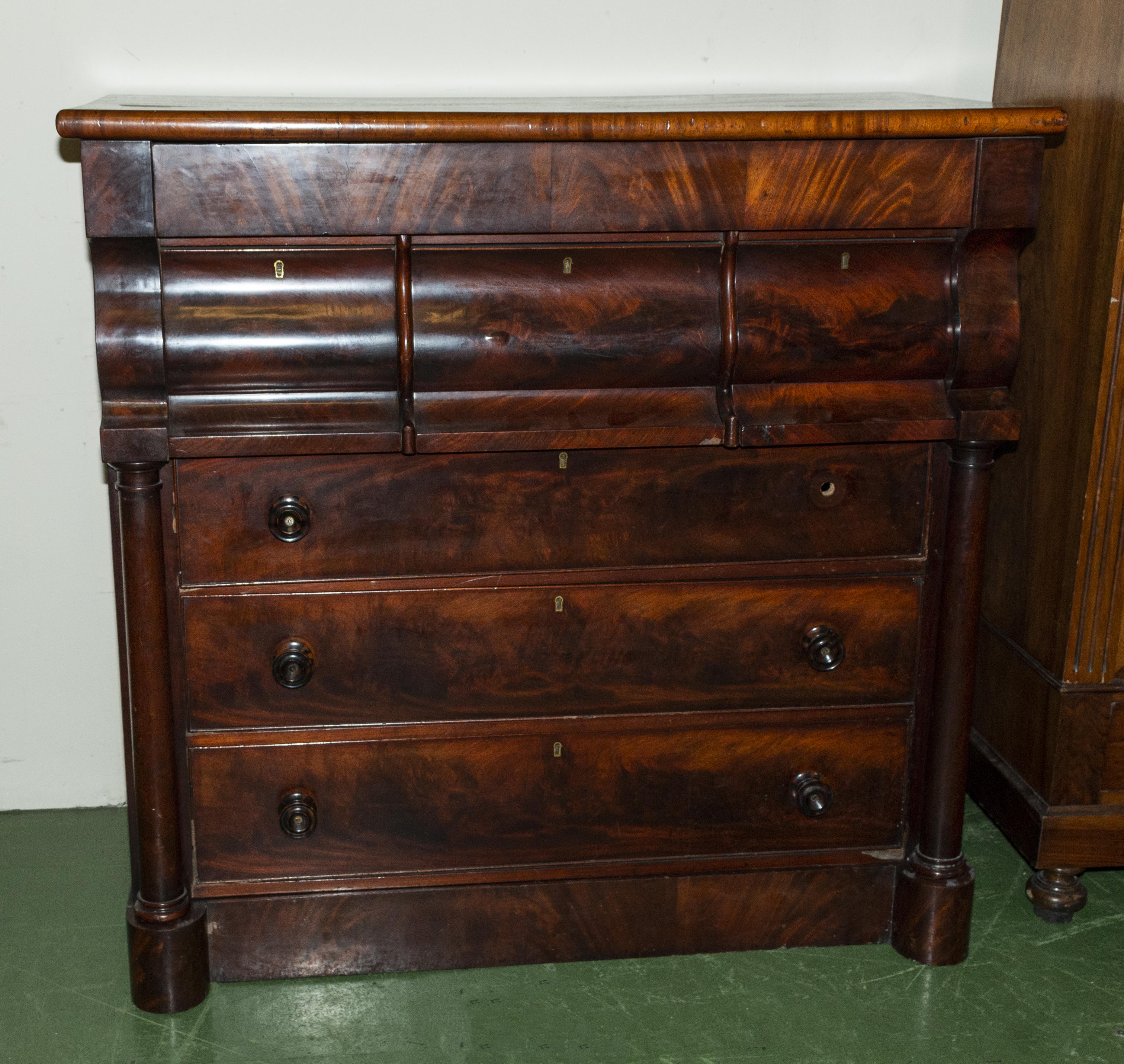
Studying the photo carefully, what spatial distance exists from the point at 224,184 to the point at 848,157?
102 centimetres

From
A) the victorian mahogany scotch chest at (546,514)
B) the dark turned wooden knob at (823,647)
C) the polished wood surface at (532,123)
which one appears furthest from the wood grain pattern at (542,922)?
the polished wood surface at (532,123)

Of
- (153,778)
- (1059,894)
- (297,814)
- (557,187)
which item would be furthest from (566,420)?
(1059,894)

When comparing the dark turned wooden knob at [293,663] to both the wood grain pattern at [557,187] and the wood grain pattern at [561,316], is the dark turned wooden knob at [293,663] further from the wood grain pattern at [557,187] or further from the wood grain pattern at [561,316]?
the wood grain pattern at [557,187]

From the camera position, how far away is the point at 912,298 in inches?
90.4

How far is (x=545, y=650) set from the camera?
2.43 meters

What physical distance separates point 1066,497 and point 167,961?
1.89 m

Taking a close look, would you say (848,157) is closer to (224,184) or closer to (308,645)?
(224,184)

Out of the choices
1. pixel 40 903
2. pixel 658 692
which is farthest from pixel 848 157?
pixel 40 903

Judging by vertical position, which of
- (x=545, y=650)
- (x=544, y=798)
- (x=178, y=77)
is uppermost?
(x=178, y=77)

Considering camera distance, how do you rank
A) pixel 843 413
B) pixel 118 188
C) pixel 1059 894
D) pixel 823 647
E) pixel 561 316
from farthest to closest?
1. pixel 1059 894
2. pixel 823 647
3. pixel 843 413
4. pixel 561 316
5. pixel 118 188

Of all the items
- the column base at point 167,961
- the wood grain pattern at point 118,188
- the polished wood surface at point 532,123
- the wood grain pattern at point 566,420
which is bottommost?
the column base at point 167,961

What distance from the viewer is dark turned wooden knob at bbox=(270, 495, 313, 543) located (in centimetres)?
228

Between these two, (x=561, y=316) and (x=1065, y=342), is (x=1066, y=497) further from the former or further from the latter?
(x=561, y=316)

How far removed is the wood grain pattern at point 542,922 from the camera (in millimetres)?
2504
